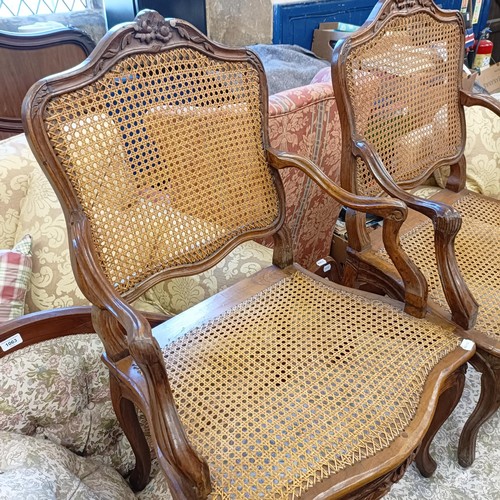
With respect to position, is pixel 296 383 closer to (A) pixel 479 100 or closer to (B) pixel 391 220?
(B) pixel 391 220

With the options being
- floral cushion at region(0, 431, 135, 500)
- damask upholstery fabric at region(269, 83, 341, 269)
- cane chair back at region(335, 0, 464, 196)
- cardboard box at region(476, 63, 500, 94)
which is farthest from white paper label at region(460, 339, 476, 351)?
cardboard box at region(476, 63, 500, 94)

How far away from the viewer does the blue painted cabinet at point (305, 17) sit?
10.1 ft

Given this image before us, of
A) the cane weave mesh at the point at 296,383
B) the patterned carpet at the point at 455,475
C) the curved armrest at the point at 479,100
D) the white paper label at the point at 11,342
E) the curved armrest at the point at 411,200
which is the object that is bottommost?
the patterned carpet at the point at 455,475

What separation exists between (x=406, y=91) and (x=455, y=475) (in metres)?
1.16

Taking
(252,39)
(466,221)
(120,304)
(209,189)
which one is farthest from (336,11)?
(120,304)

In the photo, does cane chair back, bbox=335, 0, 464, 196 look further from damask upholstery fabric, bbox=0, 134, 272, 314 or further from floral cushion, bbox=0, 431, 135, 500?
floral cushion, bbox=0, 431, 135, 500

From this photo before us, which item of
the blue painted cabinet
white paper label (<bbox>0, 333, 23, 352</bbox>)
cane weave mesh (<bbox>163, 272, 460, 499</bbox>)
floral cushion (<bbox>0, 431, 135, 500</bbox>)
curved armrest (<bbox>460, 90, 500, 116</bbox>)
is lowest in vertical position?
floral cushion (<bbox>0, 431, 135, 500</bbox>)

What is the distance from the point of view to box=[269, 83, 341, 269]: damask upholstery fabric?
4.72 ft

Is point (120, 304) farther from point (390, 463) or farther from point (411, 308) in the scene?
point (411, 308)

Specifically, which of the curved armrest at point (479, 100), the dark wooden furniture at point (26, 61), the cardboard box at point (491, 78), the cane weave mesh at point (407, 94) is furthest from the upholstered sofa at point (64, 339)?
the cardboard box at point (491, 78)

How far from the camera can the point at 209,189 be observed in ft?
3.64

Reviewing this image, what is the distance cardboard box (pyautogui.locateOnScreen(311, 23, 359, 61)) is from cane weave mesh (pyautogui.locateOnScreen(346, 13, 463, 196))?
5.61ft

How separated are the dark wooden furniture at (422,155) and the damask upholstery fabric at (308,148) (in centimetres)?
24

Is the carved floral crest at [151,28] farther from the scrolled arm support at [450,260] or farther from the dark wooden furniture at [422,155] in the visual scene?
the scrolled arm support at [450,260]
